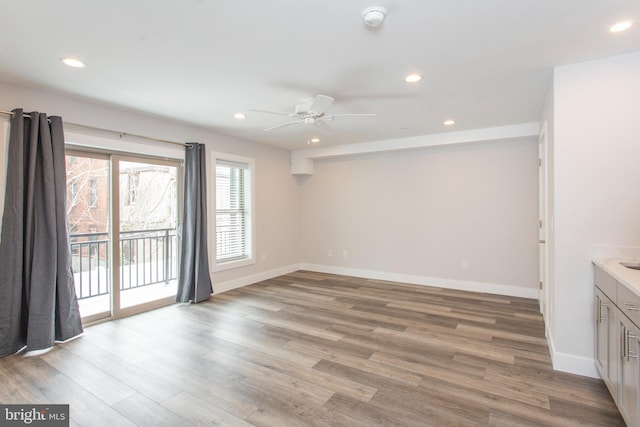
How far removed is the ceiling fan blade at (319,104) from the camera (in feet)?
9.21

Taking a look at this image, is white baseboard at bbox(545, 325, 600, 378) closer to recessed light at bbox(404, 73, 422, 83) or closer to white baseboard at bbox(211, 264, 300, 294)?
recessed light at bbox(404, 73, 422, 83)

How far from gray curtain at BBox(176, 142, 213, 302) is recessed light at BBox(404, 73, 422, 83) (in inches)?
122

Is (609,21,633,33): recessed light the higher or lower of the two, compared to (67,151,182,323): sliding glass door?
higher

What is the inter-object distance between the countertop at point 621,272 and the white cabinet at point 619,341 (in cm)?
4

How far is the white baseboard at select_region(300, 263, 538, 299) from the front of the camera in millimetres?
4809

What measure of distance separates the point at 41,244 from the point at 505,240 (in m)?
5.82

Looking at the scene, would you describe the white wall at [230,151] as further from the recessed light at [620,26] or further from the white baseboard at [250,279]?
the recessed light at [620,26]

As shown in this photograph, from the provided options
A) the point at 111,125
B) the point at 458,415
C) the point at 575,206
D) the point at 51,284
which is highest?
the point at 111,125

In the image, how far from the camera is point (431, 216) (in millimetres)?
5496

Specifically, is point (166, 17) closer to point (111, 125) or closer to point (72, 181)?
point (111, 125)

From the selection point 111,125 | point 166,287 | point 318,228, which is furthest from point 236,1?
point 318,228

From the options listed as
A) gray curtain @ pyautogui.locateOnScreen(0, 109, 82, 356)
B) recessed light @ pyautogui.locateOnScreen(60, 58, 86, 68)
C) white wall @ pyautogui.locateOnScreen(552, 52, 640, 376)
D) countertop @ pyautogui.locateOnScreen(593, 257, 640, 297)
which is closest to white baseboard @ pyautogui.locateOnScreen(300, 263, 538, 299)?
white wall @ pyautogui.locateOnScreen(552, 52, 640, 376)

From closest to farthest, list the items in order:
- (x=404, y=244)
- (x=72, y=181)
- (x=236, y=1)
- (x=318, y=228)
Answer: (x=236, y=1) → (x=72, y=181) → (x=404, y=244) → (x=318, y=228)

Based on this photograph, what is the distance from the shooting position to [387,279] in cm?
590
